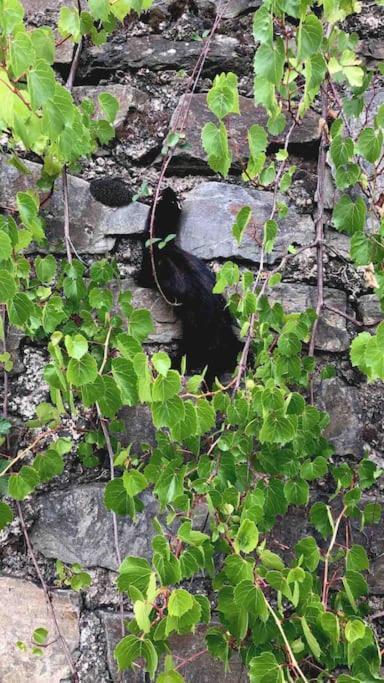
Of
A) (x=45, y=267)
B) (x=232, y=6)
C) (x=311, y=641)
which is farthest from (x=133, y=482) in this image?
(x=232, y=6)

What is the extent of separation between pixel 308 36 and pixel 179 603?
0.91 m

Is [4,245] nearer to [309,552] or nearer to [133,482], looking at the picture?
[133,482]

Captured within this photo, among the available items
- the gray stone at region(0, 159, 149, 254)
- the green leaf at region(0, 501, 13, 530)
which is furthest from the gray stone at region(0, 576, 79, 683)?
the gray stone at region(0, 159, 149, 254)

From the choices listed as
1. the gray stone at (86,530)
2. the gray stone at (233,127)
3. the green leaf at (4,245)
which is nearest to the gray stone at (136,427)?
the gray stone at (86,530)

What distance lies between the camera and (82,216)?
1.65m

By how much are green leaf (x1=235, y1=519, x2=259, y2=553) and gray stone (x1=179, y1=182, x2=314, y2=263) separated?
643 mm

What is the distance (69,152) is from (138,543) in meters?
0.76

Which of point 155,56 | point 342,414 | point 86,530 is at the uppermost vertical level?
point 155,56

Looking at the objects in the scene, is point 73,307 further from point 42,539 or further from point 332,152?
point 332,152

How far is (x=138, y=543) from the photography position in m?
1.52

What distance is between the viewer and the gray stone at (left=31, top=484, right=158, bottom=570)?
1.51 meters

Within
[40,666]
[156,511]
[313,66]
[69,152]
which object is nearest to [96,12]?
[69,152]

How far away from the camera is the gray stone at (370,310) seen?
65.1 inches

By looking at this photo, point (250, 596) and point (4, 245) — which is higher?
point (4, 245)
